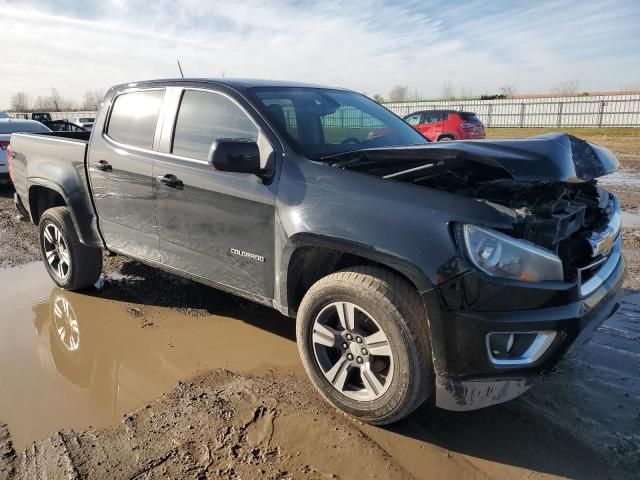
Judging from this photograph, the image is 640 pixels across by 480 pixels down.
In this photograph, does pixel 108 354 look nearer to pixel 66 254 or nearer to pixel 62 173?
pixel 66 254

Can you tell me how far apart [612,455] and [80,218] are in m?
4.25

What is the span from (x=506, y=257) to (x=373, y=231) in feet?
2.10

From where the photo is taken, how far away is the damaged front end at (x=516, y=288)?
7.41ft

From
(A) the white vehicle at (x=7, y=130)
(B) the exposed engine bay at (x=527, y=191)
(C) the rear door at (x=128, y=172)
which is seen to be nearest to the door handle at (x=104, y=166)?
(C) the rear door at (x=128, y=172)

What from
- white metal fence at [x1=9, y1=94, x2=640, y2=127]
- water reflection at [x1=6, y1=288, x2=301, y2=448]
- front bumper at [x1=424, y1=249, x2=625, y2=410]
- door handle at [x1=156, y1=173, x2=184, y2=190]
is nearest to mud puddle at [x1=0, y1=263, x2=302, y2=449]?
water reflection at [x1=6, y1=288, x2=301, y2=448]

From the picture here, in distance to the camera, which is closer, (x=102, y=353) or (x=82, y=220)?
(x=102, y=353)

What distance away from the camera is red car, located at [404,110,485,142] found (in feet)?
58.2

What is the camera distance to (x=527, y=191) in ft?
8.96

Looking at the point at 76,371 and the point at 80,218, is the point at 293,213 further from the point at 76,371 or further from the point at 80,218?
the point at 80,218

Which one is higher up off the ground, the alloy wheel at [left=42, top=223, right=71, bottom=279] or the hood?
the hood

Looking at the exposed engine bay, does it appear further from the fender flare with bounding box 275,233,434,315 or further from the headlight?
the fender flare with bounding box 275,233,434,315

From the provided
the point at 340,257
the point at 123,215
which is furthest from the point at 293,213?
the point at 123,215

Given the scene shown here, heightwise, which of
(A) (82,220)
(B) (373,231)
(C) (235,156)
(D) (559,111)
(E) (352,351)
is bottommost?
(E) (352,351)

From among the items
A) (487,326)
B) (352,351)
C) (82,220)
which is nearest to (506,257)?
(487,326)
